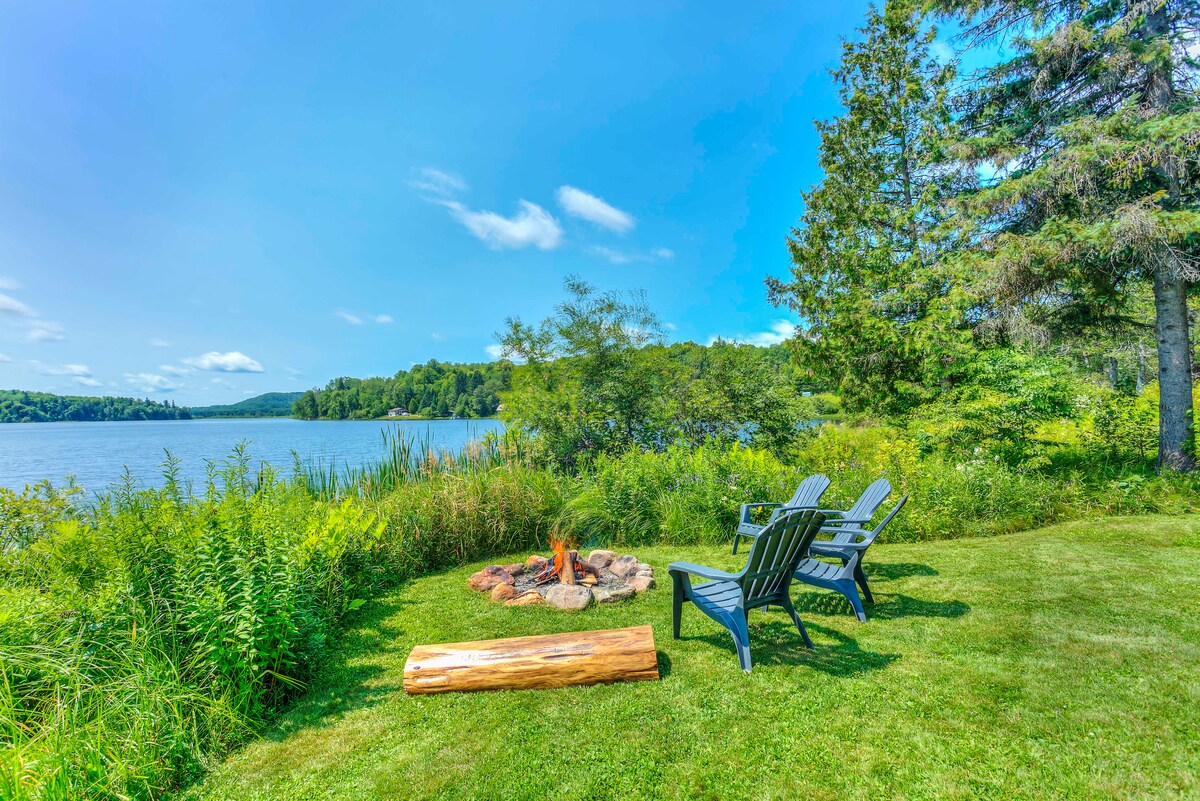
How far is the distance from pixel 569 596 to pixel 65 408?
115 ft

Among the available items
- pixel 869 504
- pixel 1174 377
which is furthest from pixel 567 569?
pixel 1174 377

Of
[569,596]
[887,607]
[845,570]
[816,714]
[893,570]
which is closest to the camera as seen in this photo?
[816,714]

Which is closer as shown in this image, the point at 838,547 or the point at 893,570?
the point at 838,547

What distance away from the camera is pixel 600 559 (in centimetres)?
514

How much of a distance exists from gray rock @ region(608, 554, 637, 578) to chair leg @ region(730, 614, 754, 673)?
1883mm

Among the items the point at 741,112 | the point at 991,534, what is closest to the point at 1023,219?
the point at 991,534

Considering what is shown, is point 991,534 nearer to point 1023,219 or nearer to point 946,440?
point 946,440

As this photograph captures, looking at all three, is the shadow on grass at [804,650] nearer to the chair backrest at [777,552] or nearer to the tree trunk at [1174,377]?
the chair backrest at [777,552]

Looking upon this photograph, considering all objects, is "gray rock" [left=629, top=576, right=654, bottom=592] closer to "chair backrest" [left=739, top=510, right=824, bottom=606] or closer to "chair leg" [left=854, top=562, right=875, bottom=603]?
"chair backrest" [left=739, top=510, right=824, bottom=606]

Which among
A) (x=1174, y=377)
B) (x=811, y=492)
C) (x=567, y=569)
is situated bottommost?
(x=567, y=569)

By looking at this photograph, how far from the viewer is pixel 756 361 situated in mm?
9734

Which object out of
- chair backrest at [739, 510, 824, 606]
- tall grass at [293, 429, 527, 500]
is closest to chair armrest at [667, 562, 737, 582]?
chair backrest at [739, 510, 824, 606]

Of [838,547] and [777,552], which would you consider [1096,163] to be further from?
[777,552]

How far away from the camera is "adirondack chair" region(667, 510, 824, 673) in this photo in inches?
118
